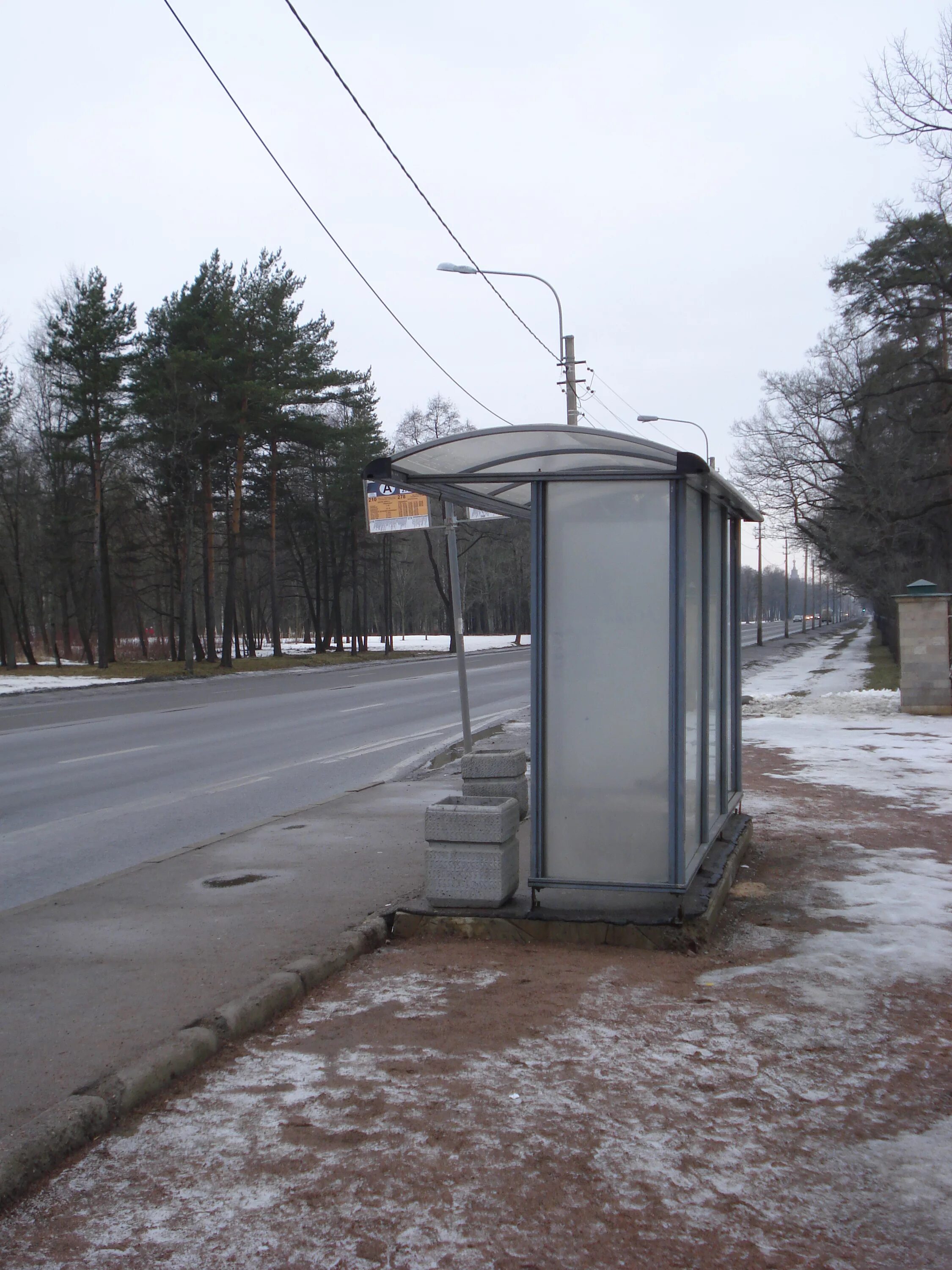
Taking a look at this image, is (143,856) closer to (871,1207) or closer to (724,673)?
(724,673)

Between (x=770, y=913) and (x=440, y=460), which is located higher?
(x=440, y=460)

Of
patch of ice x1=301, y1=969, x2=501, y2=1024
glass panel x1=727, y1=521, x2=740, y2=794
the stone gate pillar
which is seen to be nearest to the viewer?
patch of ice x1=301, y1=969, x2=501, y2=1024

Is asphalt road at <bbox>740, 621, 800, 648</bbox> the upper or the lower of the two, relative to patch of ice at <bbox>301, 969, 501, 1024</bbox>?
upper

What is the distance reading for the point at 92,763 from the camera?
528 inches

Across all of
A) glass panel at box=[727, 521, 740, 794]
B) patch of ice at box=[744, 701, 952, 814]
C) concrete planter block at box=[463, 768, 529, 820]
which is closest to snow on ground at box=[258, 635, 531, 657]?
patch of ice at box=[744, 701, 952, 814]

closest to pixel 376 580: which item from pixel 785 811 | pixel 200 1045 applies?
pixel 785 811

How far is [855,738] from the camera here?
15250 mm

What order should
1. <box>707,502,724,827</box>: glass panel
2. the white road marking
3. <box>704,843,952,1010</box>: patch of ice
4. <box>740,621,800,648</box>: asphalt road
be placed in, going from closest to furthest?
<box>704,843,952,1010</box>: patch of ice
<box>707,502,724,827</box>: glass panel
the white road marking
<box>740,621,800,648</box>: asphalt road

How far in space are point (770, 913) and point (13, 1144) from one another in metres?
4.18

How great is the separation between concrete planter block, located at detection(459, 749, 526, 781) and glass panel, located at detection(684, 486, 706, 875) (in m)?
1.47

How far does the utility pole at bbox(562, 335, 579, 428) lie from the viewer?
2278 cm

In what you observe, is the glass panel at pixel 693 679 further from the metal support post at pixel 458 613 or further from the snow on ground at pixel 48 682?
the snow on ground at pixel 48 682

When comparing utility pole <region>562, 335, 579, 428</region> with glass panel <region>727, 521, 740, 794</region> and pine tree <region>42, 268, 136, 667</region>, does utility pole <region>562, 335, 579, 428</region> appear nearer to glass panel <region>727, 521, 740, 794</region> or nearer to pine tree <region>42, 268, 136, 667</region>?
glass panel <region>727, 521, 740, 794</region>

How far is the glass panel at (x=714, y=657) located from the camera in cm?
652
